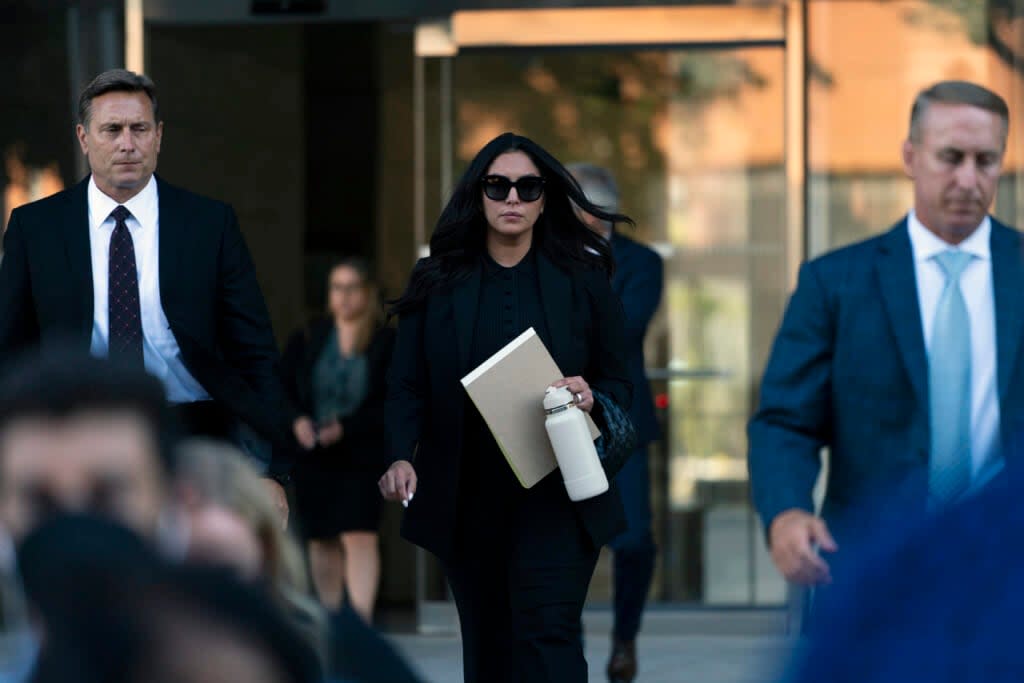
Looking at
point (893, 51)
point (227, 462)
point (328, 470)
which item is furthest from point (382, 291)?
point (227, 462)

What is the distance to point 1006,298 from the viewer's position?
3889mm

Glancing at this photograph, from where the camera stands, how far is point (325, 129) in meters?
11.4

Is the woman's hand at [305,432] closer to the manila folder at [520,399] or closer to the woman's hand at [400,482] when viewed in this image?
the woman's hand at [400,482]

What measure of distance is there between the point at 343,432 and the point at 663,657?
1806mm

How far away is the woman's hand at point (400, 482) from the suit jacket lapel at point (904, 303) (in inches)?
64.0

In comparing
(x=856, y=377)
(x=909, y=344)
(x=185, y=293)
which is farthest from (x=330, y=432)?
(x=909, y=344)

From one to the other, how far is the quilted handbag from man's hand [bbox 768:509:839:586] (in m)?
1.28

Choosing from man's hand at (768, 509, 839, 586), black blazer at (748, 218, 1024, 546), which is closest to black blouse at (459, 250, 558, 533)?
black blazer at (748, 218, 1024, 546)

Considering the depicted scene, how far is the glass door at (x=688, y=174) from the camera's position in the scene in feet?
29.0

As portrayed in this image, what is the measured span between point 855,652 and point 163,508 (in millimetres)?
521

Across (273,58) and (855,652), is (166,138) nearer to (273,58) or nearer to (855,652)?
(273,58)

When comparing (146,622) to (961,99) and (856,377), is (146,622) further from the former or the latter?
(961,99)

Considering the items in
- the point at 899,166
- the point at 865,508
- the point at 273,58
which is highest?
the point at 273,58

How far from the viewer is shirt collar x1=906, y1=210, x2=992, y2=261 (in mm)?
3945
